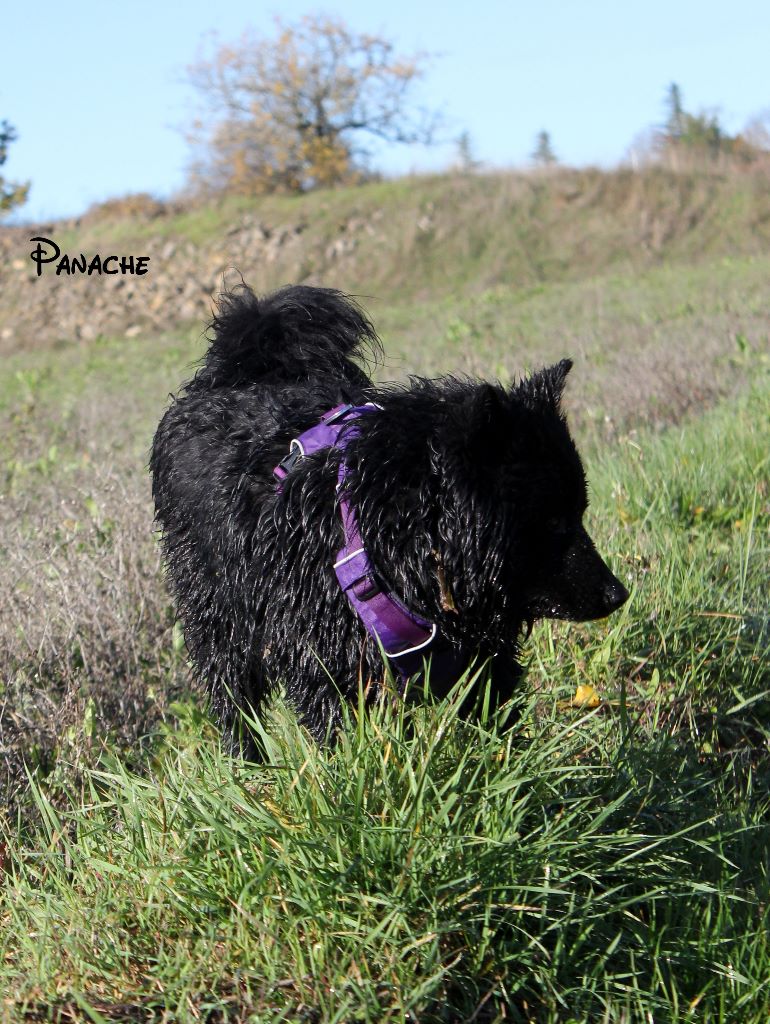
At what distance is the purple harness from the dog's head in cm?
5

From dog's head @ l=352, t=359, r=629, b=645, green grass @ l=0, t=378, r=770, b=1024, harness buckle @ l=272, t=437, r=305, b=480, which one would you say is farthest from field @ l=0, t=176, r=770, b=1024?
harness buckle @ l=272, t=437, r=305, b=480

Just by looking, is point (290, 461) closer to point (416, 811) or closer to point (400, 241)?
point (416, 811)

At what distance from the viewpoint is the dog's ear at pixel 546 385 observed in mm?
2996

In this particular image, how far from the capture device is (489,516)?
2.71 metres

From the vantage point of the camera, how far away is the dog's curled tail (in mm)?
3934

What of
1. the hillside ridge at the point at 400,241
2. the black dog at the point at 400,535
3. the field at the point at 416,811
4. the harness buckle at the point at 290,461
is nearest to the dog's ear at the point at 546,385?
the black dog at the point at 400,535

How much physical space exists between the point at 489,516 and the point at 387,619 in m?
0.41

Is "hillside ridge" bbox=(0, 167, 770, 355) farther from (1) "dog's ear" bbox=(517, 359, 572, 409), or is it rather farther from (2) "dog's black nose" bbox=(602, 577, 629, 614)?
(2) "dog's black nose" bbox=(602, 577, 629, 614)

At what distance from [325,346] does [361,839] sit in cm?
Answer: 219

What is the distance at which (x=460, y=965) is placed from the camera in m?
2.26

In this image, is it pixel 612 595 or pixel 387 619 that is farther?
pixel 612 595

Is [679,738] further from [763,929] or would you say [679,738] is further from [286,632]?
[286,632]

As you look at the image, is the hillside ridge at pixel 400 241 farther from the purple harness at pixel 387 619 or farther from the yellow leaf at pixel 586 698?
the purple harness at pixel 387 619

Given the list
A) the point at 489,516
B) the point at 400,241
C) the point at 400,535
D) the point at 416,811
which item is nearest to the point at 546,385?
the point at 489,516
